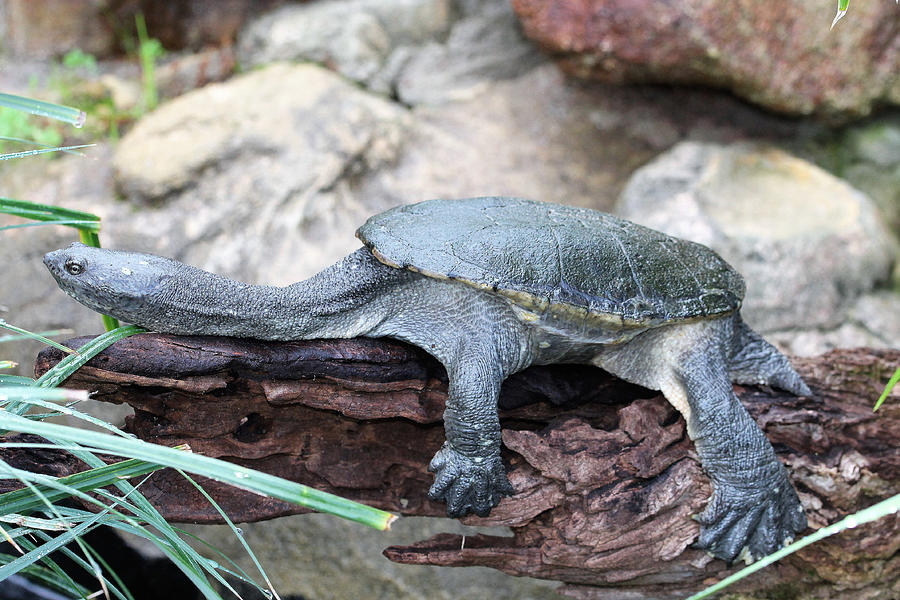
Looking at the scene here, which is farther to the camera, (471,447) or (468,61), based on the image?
(468,61)

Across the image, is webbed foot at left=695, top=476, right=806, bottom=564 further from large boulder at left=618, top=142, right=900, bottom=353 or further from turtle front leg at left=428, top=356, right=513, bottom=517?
large boulder at left=618, top=142, right=900, bottom=353

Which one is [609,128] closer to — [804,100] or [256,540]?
[804,100]

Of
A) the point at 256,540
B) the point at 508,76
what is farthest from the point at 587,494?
the point at 508,76

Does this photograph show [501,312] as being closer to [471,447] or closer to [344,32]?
[471,447]

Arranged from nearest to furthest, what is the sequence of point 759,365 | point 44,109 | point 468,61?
point 44,109 < point 759,365 < point 468,61

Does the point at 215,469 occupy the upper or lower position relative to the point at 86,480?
upper

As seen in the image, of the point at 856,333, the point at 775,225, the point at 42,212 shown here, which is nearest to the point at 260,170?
the point at 42,212

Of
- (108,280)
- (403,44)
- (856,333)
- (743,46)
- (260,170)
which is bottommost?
(856,333)
